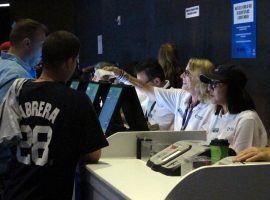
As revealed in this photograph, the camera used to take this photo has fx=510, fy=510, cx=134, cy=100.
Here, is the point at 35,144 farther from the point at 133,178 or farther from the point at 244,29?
the point at 244,29

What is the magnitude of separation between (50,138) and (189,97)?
1834mm

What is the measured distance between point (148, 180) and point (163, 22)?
3.69 meters

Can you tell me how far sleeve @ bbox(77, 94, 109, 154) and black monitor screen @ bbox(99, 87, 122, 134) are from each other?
515 mm

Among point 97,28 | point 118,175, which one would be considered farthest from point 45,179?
point 97,28

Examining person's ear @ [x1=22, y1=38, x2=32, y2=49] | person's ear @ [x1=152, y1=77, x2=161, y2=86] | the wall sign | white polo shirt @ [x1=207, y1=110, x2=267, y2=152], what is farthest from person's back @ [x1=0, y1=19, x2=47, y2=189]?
the wall sign

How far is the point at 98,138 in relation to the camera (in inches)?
91.0

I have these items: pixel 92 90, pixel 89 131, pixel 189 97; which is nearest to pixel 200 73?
pixel 189 97

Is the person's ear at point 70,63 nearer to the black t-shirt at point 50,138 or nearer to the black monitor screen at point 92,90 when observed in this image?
the black t-shirt at point 50,138

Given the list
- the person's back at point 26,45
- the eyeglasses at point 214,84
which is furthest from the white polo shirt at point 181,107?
the person's back at point 26,45

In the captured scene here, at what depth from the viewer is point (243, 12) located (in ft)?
12.9

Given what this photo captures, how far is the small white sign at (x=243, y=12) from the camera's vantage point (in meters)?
3.84

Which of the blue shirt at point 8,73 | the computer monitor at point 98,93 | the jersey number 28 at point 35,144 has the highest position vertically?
the blue shirt at point 8,73

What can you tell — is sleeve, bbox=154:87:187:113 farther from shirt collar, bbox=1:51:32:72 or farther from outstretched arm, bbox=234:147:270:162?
outstretched arm, bbox=234:147:270:162

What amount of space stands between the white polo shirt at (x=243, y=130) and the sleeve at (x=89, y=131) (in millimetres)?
987
